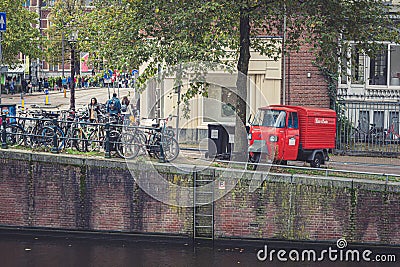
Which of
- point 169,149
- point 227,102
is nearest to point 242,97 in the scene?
point 169,149

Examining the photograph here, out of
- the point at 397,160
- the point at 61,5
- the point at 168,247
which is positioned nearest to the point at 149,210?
the point at 168,247

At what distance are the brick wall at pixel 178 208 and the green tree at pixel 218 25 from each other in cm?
275

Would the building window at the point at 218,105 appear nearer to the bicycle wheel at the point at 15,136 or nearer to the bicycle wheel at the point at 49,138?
the bicycle wheel at the point at 49,138

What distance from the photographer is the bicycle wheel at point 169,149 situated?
767 inches

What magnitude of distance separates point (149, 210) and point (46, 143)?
3.35 meters

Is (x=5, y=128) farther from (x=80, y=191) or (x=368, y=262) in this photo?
(x=368, y=262)

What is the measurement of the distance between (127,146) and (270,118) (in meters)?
3.84

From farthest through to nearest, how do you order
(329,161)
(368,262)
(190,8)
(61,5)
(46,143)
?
(61,5) → (329,161) → (46,143) → (190,8) → (368,262)

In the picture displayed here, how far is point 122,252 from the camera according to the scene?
716 inches

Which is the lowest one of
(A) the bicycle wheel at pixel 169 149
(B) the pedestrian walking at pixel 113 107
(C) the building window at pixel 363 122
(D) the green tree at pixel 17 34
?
(A) the bicycle wheel at pixel 169 149

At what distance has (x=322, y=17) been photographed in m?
19.4

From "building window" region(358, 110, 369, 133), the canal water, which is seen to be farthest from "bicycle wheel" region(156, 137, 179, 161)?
"building window" region(358, 110, 369, 133)

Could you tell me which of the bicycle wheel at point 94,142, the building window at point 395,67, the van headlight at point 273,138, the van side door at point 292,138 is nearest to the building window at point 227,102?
the van side door at point 292,138

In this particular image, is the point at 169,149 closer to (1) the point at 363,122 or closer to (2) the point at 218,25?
(2) the point at 218,25
